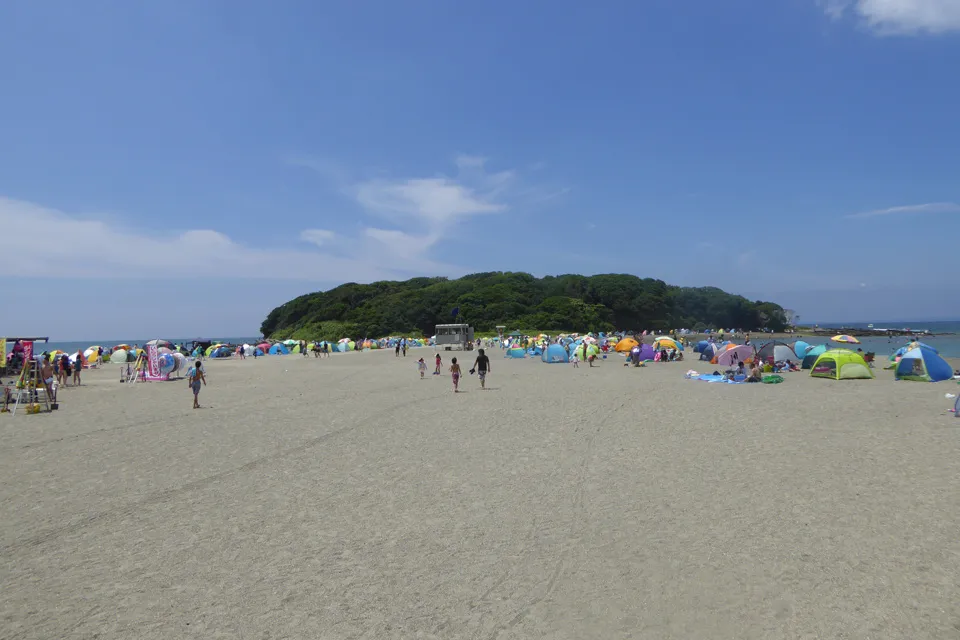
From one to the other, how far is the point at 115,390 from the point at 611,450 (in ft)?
69.2

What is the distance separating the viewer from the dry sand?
4.65 m

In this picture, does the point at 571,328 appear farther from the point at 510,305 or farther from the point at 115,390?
the point at 115,390

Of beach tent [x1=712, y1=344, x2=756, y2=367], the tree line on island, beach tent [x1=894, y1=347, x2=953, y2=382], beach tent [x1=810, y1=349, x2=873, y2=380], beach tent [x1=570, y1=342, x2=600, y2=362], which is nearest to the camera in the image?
beach tent [x1=894, y1=347, x2=953, y2=382]

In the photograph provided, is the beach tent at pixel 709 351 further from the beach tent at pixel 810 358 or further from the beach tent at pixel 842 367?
the beach tent at pixel 842 367

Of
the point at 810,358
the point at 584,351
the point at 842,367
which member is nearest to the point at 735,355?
the point at 810,358

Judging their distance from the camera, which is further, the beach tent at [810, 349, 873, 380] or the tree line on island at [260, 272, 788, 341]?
the tree line on island at [260, 272, 788, 341]

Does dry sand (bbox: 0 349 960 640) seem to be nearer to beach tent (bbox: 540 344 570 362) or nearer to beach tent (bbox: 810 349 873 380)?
beach tent (bbox: 810 349 873 380)

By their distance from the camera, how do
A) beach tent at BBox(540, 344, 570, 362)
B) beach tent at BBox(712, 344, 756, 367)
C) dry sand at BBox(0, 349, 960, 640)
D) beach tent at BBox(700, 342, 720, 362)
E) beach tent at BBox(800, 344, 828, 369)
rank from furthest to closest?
beach tent at BBox(540, 344, 570, 362) < beach tent at BBox(700, 342, 720, 362) < beach tent at BBox(712, 344, 756, 367) < beach tent at BBox(800, 344, 828, 369) < dry sand at BBox(0, 349, 960, 640)

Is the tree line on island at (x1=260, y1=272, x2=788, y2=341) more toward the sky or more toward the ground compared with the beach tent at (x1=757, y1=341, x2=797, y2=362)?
more toward the sky

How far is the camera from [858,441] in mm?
11281

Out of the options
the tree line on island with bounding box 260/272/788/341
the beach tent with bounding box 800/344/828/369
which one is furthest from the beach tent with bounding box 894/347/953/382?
the tree line on island with bounding box 260/272/788/341

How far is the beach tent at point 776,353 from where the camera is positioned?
2824cm

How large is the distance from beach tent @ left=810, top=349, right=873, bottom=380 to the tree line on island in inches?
2617

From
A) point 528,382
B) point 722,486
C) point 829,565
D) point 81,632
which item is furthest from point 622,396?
point 81,632
